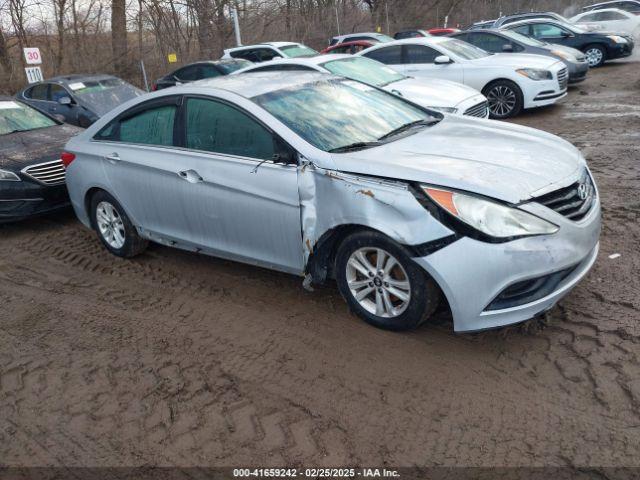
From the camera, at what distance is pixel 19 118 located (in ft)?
25.5

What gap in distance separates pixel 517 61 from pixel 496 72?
19.5 inches

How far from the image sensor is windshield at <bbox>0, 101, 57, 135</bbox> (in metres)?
7.51

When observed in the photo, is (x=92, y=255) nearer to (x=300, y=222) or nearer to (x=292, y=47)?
(x=300, y=222)

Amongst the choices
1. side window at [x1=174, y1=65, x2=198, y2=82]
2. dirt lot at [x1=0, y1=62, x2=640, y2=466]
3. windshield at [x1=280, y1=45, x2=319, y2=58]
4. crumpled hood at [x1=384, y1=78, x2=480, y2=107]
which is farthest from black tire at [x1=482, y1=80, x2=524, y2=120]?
side window at [x1=174, y1=65, x2=198, y2=82]

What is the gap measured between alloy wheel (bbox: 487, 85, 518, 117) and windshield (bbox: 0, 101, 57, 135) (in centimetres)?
753

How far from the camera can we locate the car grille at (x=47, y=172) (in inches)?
257

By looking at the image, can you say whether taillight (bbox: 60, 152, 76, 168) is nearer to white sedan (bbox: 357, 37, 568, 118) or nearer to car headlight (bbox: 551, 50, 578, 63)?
white sedan (bbox: 357, 37, 568, 118)

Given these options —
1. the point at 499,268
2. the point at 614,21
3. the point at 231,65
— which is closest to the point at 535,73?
the point at 231,65

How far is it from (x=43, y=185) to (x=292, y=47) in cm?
964

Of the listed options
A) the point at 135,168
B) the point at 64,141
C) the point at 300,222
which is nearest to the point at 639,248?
the point at 300,222


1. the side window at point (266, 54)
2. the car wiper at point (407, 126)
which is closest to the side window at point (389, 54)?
the side window at point (266, 54)

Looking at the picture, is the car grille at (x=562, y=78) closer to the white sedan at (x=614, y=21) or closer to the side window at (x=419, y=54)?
the side window at (x=419, y=54)

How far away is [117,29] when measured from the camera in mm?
21141

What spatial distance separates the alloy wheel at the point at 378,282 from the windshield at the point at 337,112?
2.71 feet
